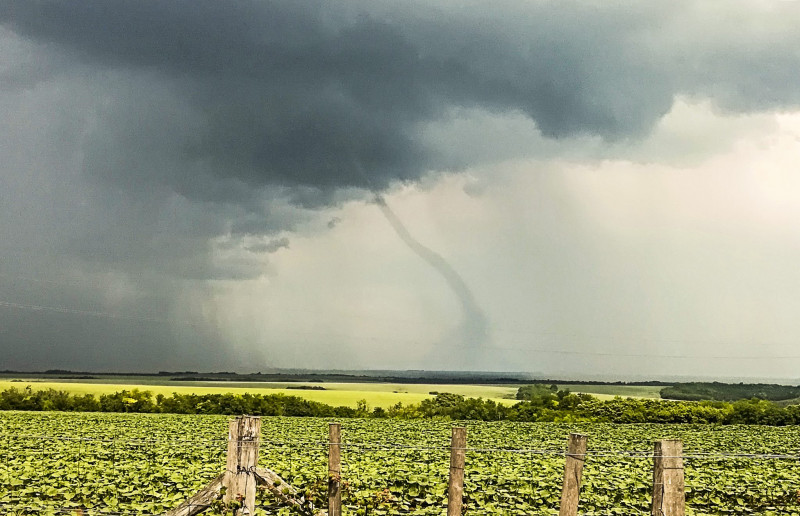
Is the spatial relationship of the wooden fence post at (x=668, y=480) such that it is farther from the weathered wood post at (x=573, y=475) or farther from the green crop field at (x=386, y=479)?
the green crop field at (x=386, y=479)

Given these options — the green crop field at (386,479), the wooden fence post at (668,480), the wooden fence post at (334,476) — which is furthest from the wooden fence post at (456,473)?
the wooden fence post at (668,480)

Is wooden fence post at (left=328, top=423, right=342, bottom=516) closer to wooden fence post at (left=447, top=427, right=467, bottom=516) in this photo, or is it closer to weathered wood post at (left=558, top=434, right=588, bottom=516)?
wooden fence post at (left=447, top=427, right=467, bottom=516)

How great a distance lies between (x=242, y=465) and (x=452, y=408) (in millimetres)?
33650

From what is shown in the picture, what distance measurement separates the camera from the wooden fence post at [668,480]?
228 inches

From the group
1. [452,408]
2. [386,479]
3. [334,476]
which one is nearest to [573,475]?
[334,476]

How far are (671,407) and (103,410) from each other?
32687mm

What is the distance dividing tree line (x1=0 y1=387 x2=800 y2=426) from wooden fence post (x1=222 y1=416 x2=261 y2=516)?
31.3m

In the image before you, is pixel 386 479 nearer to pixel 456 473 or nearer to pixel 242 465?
pixel 456 473

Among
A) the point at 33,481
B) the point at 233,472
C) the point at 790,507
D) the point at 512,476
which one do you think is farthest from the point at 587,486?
the point at 33,481

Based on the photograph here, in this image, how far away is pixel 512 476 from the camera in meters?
11.9

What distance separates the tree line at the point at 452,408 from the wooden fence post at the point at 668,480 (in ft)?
101

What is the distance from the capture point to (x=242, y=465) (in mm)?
6133

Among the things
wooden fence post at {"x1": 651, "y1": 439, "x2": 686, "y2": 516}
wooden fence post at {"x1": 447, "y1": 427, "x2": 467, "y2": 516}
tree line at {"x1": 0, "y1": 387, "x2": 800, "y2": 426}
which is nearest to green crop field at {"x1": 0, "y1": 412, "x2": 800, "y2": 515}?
wooden fence post at {"x1": 447, "y1": 427, "x2": 467, "y2": 516}

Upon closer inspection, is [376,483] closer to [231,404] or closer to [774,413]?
[231,404]
